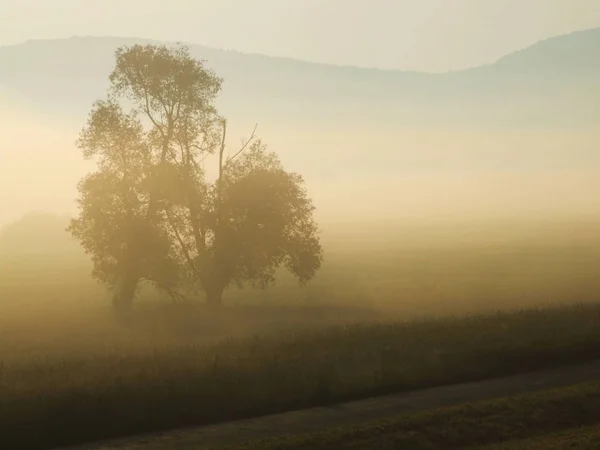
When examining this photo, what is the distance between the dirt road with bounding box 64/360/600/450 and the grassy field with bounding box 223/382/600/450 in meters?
1.32

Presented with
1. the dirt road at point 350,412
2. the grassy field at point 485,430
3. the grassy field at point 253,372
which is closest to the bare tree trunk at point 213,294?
the grassy field at point 253,372

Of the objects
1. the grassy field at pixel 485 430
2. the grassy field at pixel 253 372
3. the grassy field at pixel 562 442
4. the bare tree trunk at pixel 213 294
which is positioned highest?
the bare tree trunk at pixel 213 294

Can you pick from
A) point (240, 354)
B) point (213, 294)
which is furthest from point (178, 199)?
point (240, 354)

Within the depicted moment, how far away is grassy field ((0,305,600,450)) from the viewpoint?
22078 millimetres

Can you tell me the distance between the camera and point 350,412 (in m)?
23.2

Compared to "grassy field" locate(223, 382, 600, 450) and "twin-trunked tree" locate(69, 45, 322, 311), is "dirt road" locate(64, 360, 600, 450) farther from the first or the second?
"twin-trunked tree" locate(69, 45, 322, 311)

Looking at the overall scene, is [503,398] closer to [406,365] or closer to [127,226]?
[406,365]

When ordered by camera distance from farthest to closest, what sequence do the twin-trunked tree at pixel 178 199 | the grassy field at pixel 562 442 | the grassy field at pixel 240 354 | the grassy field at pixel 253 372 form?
the twin-trunked tree at pixel 178 199, the grassy field at pixel 240 354, the grassy field at pixel 253 372, the grassy field at pixel 562 442

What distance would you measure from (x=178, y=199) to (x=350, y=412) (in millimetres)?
31543

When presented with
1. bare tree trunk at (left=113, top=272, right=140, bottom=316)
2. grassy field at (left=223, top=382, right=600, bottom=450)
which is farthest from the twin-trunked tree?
grassy field at (left=223, top=382, right=600, bottom=450)

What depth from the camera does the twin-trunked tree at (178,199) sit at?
5100 centimetres

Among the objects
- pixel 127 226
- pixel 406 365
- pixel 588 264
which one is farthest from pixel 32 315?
pixel 588 264

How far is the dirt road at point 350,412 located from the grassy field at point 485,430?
52.0 inches

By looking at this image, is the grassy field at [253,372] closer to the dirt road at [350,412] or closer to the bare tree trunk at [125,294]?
the dirt road at [350,412]
